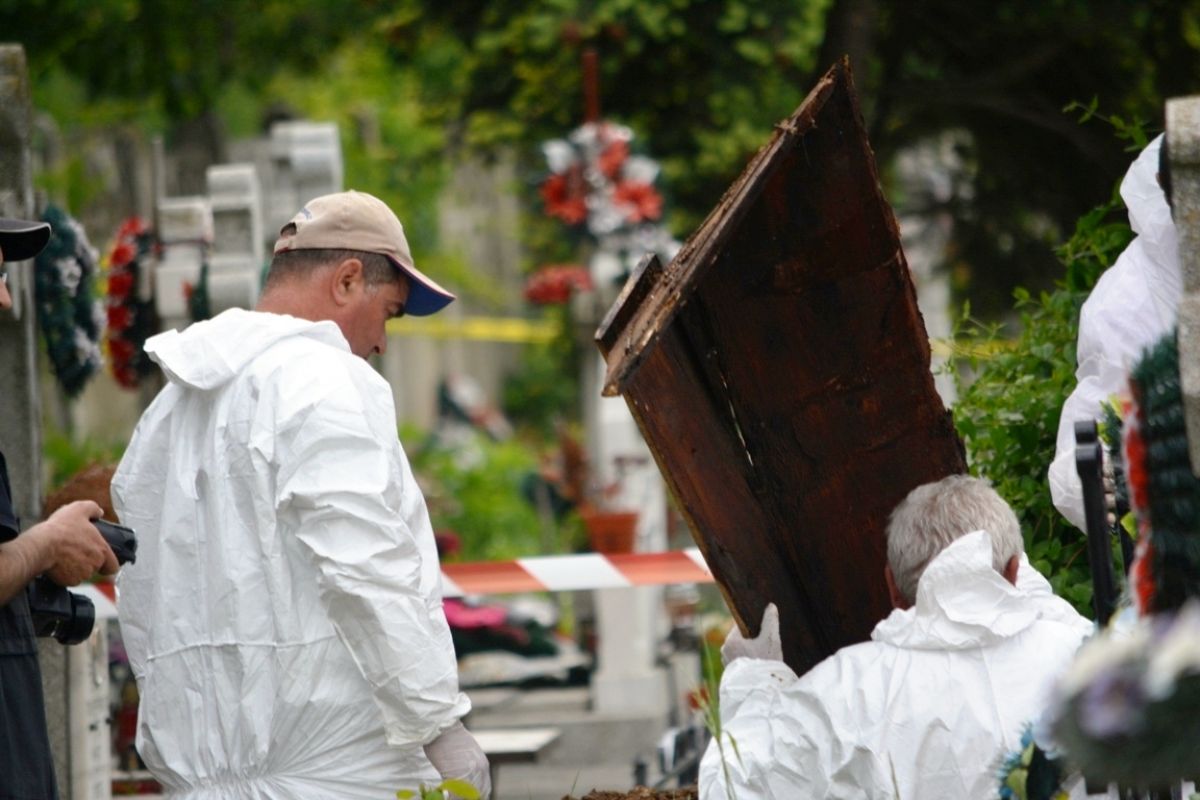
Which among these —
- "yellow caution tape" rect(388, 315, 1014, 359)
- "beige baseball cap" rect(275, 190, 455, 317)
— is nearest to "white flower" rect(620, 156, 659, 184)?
"beige baseball cap" rect(275, 190, 455, 317)

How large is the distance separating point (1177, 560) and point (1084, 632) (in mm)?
1063

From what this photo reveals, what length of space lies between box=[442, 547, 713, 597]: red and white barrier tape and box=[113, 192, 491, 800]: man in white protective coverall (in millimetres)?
2762

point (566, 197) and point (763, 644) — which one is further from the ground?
point (566, 197)

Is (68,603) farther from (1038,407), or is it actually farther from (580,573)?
(580,573)

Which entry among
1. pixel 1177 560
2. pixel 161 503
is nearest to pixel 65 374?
pixel 161 503

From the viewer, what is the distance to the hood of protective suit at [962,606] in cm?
303

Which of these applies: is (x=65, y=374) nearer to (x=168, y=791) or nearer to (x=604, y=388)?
(x=168, y=791)

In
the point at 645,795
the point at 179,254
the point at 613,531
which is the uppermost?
the point at 179,254

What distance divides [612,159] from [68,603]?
26.9ft

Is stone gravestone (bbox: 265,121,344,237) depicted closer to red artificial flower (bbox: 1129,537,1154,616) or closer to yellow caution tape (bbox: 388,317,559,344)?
red artificial flower (bbox: 1129,537,1154,616)

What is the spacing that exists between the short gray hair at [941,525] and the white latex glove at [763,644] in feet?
0.88

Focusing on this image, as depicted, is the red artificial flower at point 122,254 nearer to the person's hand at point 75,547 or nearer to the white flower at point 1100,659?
the person's hand at point 75,547

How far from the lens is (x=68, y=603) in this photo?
332 cm

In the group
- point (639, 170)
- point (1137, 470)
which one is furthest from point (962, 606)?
point (639, 170)
